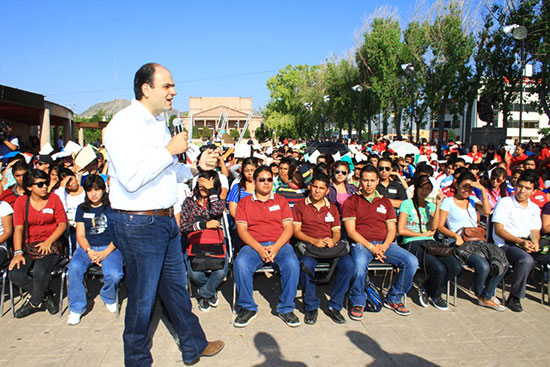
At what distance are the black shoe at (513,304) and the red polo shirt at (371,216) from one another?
5.14 ft

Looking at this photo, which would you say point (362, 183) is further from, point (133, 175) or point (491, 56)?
point (491, 56)

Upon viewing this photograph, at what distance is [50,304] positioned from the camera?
490cm

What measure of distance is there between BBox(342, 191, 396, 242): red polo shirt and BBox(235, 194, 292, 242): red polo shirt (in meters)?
0.78

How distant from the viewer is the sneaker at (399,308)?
490 cm

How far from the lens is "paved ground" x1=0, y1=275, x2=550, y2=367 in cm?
382

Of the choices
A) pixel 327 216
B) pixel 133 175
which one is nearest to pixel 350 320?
pixel 327 216

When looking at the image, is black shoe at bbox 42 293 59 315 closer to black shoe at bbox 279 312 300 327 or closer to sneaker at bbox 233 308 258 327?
sneaker at bbox 233 308 258 327

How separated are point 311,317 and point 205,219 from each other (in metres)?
1.67

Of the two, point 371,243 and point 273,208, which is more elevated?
point 273,208

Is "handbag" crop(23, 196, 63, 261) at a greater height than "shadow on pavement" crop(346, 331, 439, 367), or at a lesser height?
greater

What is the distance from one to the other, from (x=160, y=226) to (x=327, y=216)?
102 inches

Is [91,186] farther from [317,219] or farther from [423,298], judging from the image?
[423,298]

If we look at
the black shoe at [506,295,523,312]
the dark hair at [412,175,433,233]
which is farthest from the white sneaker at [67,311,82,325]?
the black shoe at [506,295,523,312]

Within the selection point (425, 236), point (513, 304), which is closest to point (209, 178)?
point (425, 236)
